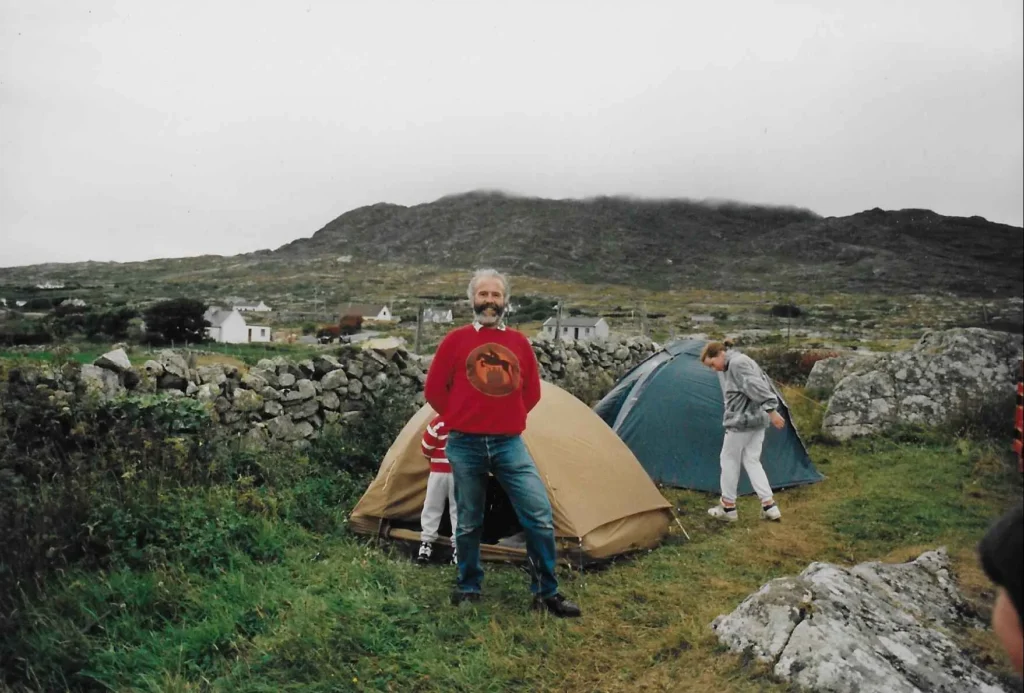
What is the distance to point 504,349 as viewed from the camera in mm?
4375

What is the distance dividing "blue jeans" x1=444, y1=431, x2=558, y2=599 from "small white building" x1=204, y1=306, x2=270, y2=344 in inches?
167

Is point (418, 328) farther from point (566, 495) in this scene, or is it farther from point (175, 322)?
point (566, 495)

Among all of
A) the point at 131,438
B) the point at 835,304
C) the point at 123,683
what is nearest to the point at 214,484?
the point at 131,438

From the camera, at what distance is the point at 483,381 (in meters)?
4.27

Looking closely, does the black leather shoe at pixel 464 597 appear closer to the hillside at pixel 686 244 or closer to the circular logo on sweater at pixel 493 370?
the circular logo on sweater at pixel 493 370

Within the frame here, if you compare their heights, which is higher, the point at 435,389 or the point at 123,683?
the point at 435,389

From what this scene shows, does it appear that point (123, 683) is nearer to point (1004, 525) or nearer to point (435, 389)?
point (435, 389)

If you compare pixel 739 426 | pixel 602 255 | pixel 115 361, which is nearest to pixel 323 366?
pixel 115 361

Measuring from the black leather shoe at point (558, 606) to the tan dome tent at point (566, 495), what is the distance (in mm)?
847

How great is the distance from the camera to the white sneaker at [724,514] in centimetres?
682

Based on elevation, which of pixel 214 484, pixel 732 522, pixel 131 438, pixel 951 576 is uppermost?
pixel 131 438

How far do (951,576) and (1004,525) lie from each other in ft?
13.6

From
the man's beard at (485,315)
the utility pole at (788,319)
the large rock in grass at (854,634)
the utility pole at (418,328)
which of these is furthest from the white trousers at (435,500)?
the utility pole at (788,319)

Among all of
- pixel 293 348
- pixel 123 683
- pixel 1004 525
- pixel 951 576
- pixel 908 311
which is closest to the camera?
pixel 1004 525
